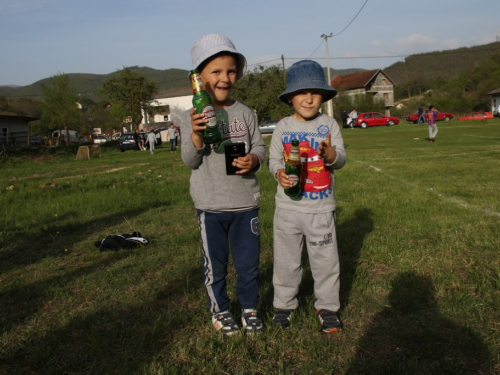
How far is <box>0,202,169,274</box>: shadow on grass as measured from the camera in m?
4.95

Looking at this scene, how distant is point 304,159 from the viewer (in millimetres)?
2961

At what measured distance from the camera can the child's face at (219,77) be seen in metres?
2.76

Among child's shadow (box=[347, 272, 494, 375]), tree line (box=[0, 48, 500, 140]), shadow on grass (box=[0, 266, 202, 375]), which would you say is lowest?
child's shadow (box=[347, 272, 494, 375])

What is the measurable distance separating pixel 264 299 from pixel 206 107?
1600mm

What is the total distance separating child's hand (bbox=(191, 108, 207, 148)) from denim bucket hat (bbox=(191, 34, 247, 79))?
35 cm

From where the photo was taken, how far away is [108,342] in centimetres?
277

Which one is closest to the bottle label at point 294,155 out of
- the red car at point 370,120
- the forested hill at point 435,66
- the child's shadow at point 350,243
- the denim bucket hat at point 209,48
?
the denim bucket hat at point 209,48

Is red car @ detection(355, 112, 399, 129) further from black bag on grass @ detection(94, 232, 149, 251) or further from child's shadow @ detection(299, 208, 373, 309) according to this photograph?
black bag on grass @ detection(94, 232, 149, 251)

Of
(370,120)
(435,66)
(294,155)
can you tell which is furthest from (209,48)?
(435,66)

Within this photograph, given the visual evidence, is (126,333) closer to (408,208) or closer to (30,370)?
(30,370)

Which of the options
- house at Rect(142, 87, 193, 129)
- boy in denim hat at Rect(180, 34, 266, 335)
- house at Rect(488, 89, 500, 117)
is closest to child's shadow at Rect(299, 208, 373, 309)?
boy in denim hat at Rect(180, 34, 266, 335)

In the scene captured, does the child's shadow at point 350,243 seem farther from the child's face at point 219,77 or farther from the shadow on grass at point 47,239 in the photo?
the shadow on grass at point 47,239

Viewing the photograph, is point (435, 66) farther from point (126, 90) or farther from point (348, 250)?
point (348, 250)

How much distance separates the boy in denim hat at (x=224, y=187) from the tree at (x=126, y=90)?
63.6 metres
